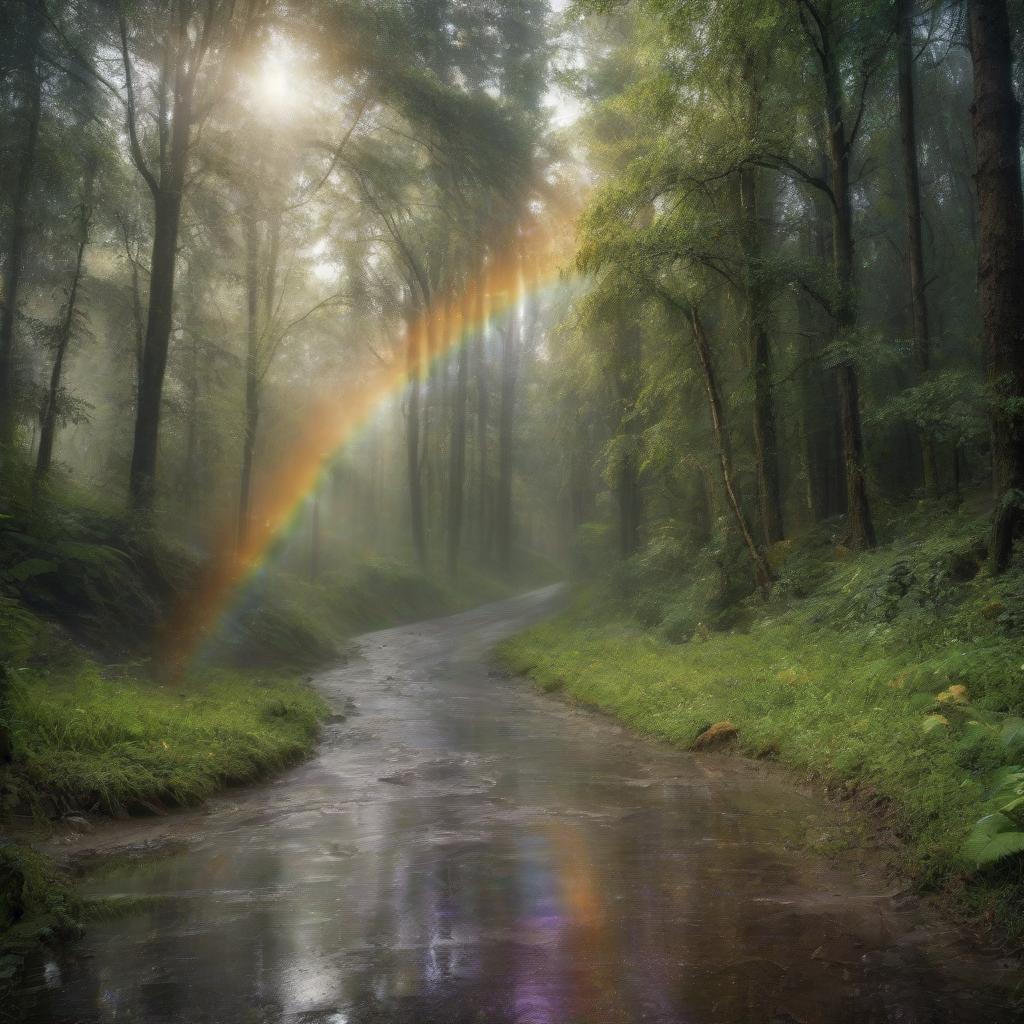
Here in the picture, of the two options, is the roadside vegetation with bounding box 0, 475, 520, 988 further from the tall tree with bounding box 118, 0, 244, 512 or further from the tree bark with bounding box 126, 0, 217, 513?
the tall tree with bounding box 118, 0, 244, 512

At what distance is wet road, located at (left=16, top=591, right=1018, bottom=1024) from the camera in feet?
13.8

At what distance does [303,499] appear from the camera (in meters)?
42.1

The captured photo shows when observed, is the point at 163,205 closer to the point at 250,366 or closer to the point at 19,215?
the point at 19,215

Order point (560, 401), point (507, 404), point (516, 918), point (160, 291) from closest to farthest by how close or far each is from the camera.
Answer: point (516, 918)
point (160, 291)
point (560, 401)
point (507, 404)

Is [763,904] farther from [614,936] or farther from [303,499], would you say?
[303,499]

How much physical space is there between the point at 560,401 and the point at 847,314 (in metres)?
18.0

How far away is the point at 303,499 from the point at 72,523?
2684 cm

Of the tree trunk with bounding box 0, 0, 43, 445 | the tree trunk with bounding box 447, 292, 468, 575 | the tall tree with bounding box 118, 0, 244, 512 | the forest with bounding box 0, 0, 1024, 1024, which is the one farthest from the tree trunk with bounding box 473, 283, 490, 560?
the tall tree with bounding box 118, 0, 244, 512

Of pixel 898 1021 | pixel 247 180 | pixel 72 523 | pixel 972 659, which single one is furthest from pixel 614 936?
pixel 247 180

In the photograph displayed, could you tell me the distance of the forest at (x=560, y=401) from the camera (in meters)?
7.36

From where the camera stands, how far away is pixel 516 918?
538cm

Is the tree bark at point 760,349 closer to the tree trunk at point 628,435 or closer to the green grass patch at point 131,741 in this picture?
the tree trunk at point 628,435

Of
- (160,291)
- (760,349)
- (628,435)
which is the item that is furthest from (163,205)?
(760,349)

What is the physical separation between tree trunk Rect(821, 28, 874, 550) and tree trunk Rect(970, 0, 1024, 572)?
524cm
